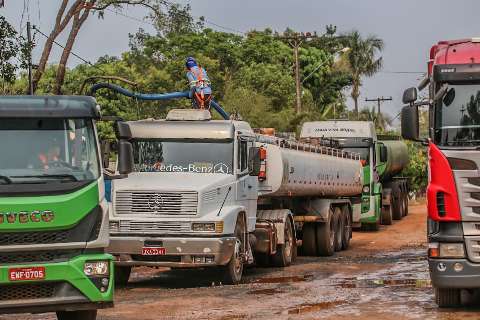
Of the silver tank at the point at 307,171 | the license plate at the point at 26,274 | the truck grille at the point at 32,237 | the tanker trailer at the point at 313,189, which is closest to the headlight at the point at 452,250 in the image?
the truck grille at the point at 32,237

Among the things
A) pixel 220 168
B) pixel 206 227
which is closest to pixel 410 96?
pixel 206 227

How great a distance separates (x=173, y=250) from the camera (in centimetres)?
1630

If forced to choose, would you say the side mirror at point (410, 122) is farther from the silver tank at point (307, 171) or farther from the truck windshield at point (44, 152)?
the silver tank at point (307, 171)

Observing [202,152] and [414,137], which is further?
[202,152]

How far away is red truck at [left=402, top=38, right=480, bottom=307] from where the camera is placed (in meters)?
12.8

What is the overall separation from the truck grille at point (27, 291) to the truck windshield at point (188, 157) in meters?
6.77

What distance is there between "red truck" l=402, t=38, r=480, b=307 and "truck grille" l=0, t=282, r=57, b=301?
5105mm

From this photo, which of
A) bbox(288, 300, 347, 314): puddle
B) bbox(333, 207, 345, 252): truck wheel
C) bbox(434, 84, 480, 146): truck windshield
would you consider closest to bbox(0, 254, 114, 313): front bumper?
bbox(288, 300, 347, 314): puddle

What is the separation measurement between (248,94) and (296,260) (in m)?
28.2

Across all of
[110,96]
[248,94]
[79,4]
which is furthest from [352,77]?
[79,4]

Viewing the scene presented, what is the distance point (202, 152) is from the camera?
17.1m

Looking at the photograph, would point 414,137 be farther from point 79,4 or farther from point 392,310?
point 79,4

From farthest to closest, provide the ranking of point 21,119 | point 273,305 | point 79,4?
point 79,4 → point 273,305 → point 21,119

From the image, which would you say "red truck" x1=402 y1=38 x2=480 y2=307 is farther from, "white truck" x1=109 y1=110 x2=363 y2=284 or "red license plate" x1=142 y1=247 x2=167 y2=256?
"red license plate" x1=142 y1=247 x2=167 y2=256
